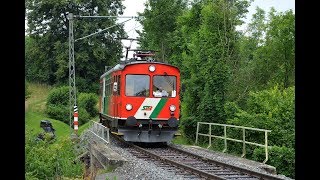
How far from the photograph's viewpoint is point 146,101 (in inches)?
614

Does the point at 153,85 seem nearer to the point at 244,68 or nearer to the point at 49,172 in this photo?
the point at 49,172

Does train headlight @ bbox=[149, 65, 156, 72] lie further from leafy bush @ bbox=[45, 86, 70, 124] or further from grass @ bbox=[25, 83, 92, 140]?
leafy bush @ bbox=[45, 86, 70, 124]

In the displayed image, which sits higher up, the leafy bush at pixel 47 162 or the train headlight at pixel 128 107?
the train headlight at pixel 128 107

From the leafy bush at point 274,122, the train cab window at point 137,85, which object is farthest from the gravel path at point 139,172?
the leafy bush at point 274,122

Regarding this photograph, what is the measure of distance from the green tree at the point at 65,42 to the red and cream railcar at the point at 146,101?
3056 cm

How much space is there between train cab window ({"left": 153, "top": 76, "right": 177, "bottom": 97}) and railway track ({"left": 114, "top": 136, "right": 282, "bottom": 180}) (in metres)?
1.82

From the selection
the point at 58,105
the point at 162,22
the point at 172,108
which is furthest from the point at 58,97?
the point at 172,108

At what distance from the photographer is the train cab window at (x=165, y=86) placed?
1582cm

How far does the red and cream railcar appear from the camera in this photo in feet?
50.7

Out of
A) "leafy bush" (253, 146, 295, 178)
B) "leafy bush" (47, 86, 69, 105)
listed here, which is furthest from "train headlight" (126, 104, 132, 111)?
"leafy bush" (47, 86, 69, 105)

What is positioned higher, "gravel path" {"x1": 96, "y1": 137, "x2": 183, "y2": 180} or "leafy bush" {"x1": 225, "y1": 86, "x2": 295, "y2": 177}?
"leafy bush" {"x1": 225, "y1": 86, "x2": 295, "y2": 177}

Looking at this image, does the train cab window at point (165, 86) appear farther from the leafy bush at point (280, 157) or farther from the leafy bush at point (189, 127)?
the leafy bush at point (189, 127)

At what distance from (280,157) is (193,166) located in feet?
12.4
